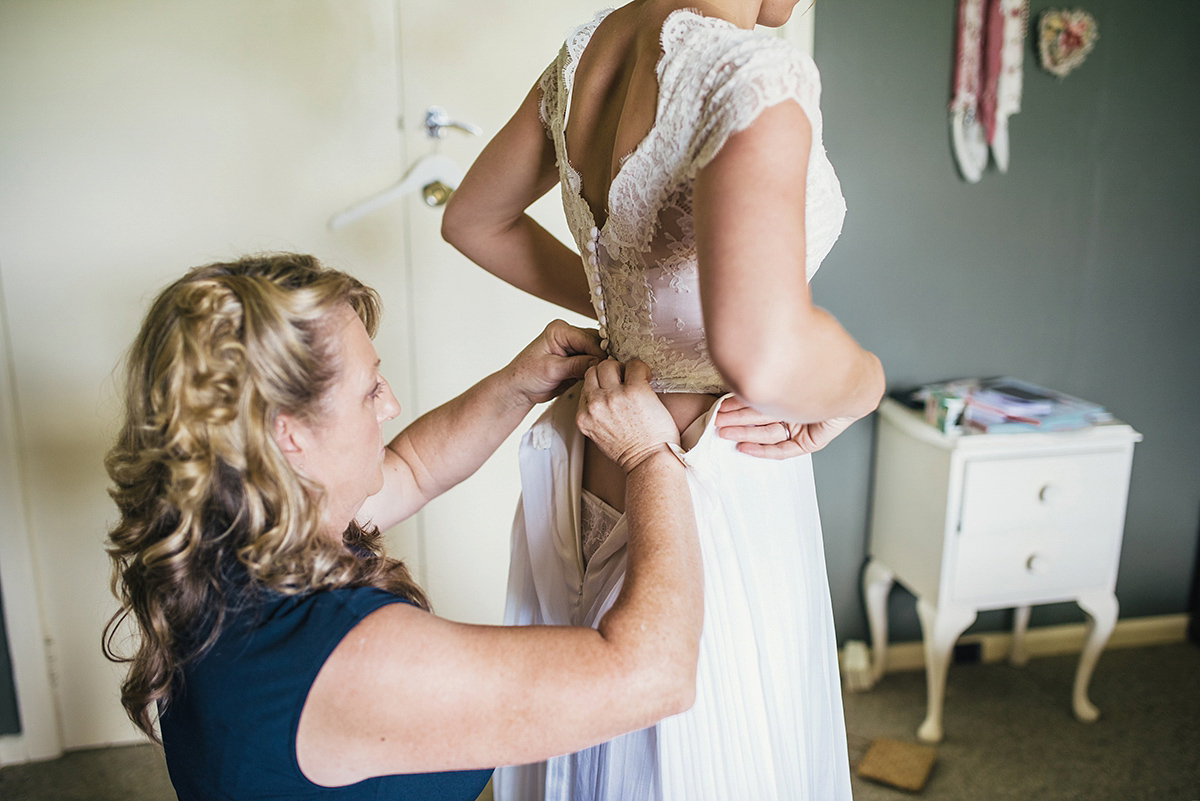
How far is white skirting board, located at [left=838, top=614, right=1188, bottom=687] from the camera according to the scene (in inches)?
93.7

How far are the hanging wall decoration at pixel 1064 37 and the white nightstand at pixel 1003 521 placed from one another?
93 cm

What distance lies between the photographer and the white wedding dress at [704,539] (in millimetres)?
765

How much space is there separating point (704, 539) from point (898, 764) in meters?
1.43

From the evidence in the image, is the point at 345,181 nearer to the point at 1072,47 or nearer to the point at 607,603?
the point at 607,603

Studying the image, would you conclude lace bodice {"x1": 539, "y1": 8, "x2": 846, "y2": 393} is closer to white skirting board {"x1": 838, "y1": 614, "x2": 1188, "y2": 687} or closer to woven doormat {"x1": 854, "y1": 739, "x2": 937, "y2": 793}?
woven doormat {"x1": 854, "y1": 739, "x2": 937, "y2": 793}

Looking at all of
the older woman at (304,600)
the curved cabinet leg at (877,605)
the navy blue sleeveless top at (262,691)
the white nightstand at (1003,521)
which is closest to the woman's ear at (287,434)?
the older woman at (304,600)

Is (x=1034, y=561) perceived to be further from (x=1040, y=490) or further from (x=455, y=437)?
(x=455, y=437)

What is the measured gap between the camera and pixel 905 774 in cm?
191

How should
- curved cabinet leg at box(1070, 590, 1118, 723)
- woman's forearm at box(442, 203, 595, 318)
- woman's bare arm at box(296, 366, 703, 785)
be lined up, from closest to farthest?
woman's bare arm at box(296, 366, 703, 785), woman's forearm at box(442, 203, 595, 318), curved cabinet leg at box(1070, 590, 1118, 723)

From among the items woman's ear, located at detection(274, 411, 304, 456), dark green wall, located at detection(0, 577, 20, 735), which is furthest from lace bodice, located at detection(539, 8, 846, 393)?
dark green wall, located at detection(0, 577, 20, 735)

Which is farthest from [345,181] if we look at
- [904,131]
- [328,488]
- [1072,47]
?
[1072,47]

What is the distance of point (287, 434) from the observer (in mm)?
768

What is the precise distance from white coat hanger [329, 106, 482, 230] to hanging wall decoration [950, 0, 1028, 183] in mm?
1209

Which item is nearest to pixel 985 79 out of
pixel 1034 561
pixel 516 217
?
pixel 1034 561
